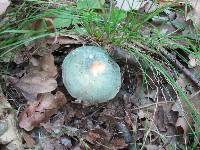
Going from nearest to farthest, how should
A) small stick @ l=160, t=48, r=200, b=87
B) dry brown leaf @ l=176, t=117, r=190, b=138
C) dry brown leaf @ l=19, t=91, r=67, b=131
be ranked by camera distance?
dry brown leaf @ l=19, t=91, r=67, b=131 < dry brown leaf @ l=176, t=117, r=190, b=138 < small stick @ l=160, t=48, r=200, b=87

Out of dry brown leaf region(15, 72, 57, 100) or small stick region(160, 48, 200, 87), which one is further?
small stick region(160, 48, 200, 87)

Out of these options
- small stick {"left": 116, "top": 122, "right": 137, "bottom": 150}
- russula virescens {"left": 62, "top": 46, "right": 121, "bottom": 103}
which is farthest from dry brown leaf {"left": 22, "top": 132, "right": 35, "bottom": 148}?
small stick {"left": 116, "top": 122, "right": 137, "bottom": 150}

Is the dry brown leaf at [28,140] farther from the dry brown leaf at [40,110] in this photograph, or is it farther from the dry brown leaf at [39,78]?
the dry brown leaf at [39,78]

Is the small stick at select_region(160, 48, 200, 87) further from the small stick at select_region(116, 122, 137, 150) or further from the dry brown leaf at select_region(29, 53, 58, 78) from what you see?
the dry brown leaf at select_region(29, 53, 58, 78)

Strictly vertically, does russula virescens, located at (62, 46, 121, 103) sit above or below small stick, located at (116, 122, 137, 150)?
above

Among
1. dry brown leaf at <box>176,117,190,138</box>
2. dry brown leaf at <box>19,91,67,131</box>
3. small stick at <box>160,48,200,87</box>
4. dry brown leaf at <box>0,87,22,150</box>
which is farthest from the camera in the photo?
small stick at <box>160,48,200,87</box>

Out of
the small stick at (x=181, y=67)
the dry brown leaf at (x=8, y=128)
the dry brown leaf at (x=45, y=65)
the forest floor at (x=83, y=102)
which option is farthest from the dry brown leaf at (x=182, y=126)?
the dry brown leaf at (x=8, y=128)
